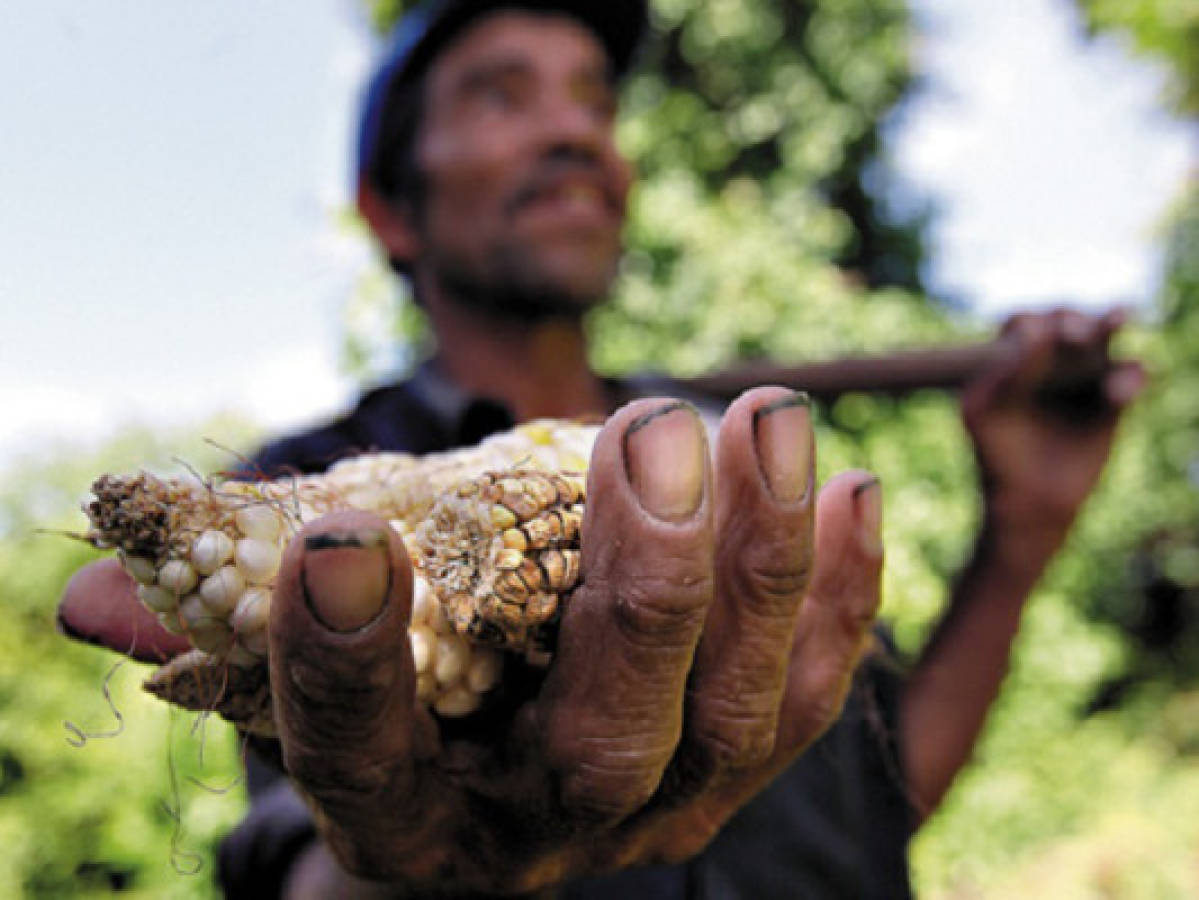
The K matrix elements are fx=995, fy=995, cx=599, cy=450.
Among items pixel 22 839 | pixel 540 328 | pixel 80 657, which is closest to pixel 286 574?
pixel 540 328

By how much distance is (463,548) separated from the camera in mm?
841

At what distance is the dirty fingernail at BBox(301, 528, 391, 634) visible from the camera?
68cm

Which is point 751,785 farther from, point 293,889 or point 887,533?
point 887,533

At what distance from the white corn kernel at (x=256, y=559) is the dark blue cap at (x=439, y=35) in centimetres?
174

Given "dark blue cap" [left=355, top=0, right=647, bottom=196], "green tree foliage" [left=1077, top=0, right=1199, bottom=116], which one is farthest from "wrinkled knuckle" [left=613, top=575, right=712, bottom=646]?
"green tree foliage" [left=1077, top=0, right=1199, bottom=116]

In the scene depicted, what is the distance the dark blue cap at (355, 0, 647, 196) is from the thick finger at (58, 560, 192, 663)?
1687 millimetres

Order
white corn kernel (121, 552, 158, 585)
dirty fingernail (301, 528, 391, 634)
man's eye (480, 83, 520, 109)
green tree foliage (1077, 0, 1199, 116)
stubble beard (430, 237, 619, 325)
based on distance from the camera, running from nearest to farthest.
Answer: dirty fingernail (301, 528, 391, 634)
white corn kernel (121, 552, 158, 585)
stubble beard (430, 237, 619, 325)
man's eye (480, 83, 520, 109)
green tree foliage (1077, 0, 1199, 116)

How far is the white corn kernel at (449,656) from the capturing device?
0.87 metres

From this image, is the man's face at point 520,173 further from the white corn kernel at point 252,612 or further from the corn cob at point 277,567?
the white corn kernel at point 252,612

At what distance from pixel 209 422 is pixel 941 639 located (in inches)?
126

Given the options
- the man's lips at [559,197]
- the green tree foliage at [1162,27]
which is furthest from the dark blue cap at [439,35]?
the green tree foliage at [1162,27]

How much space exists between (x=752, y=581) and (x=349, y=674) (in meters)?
0.34

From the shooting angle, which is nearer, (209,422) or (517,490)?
(517,490)

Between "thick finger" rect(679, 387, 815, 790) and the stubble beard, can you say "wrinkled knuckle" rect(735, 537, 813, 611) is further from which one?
the stubble beard
